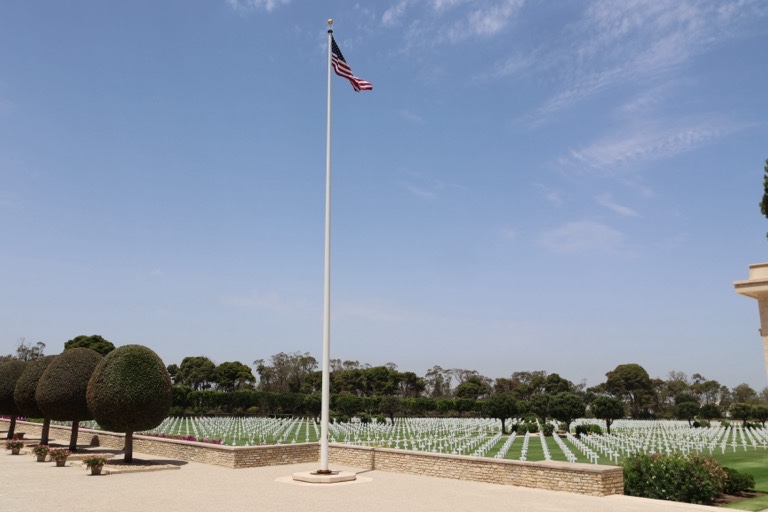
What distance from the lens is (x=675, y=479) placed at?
1276 cm

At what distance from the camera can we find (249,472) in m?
16.5

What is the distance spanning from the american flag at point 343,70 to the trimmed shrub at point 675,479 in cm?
1251

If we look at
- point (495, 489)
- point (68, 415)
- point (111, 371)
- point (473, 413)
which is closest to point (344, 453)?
point (495, 489)

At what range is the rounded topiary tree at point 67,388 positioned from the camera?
2039 centimetres

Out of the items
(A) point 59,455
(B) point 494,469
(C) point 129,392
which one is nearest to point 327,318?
(B) point 494,469

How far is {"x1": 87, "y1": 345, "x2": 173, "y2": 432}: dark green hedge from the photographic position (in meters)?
17.1

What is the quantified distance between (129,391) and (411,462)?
846 cm

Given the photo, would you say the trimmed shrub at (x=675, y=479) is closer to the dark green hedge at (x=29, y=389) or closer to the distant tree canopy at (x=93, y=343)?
the dark green hedge at (x=29, y=389)

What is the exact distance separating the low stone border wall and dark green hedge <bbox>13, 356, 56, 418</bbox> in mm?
2924

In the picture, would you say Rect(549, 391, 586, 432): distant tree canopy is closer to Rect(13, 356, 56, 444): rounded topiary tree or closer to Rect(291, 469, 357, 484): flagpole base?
Rect(291, 469, 357, 484): flagpole base

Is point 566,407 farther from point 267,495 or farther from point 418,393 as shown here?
point 418,393

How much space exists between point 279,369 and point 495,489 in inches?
3681

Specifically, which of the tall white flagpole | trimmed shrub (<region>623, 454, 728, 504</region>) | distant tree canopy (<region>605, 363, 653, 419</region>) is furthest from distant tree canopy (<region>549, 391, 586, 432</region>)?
distant tree canopy (<region>605, 363, 653, 419</region>)

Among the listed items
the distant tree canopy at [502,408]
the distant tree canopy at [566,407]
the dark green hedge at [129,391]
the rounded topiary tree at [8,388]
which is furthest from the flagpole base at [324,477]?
the distant tree canopy at [502,408]
